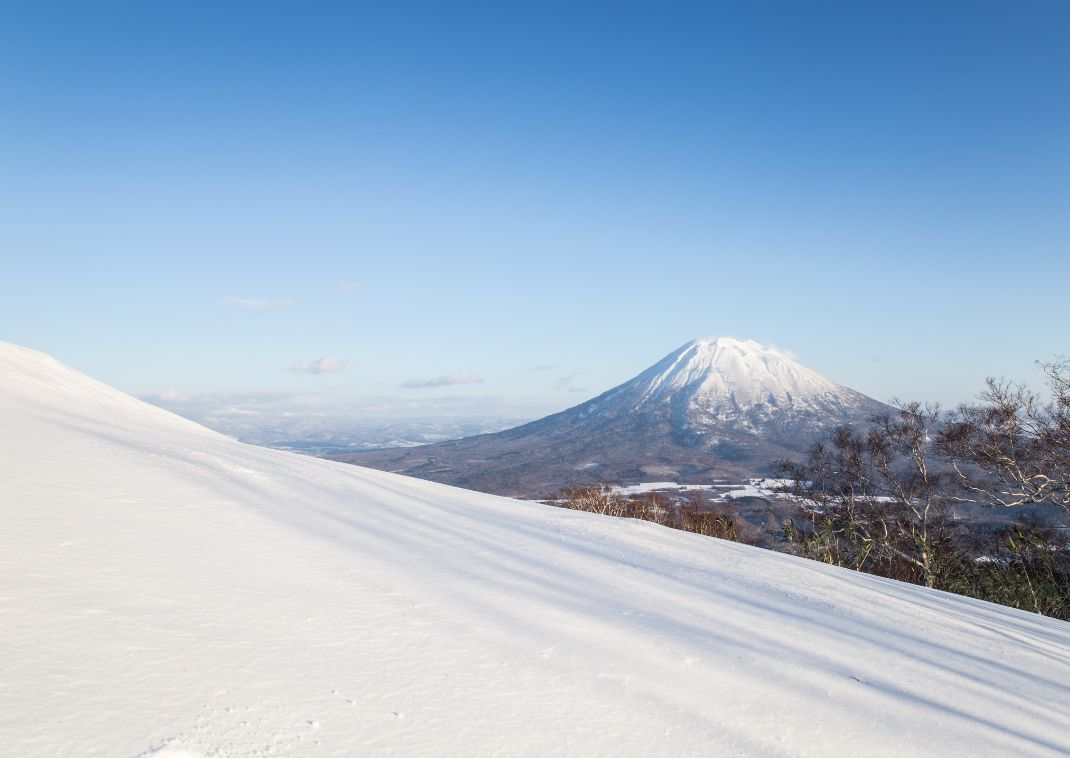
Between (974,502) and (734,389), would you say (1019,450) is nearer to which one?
(974,502)

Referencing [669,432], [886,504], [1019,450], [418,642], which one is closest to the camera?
[418,642]

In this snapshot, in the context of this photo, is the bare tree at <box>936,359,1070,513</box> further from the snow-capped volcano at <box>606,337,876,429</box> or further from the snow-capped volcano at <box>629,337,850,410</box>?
the snow-capped volcano at <box>629,337,850,410</box>

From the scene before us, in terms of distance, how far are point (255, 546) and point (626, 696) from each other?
87.4 inches

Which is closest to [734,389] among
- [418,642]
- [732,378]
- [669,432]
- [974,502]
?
[732,378]

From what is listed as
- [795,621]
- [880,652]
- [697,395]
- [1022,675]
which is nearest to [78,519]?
[795,621]

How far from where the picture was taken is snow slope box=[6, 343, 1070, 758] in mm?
1946

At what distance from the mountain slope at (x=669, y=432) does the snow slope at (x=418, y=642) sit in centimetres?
7380

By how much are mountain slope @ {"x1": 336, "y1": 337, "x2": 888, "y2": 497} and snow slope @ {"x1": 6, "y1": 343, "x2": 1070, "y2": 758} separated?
7380 cm

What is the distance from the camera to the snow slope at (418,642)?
195 centimetres

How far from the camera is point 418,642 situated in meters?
2.61

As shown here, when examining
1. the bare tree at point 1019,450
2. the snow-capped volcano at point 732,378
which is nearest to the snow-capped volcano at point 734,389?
the snow-capped volcano at point 732,378

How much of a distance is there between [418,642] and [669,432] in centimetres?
12776

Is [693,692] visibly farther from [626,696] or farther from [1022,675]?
[1022,675]

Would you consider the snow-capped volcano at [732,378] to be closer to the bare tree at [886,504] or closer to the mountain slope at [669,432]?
the mountain slope at [669,432]
